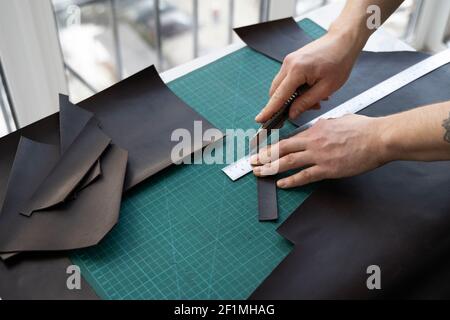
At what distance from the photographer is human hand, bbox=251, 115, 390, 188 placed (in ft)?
4.31

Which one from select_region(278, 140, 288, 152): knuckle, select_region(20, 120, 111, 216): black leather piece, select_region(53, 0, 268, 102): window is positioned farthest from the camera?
select_region(53, 0, 268, 102): window

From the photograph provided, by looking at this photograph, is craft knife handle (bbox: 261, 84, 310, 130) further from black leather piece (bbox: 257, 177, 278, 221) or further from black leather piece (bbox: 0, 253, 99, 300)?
black leather piece (bbox: 0, 253, 99, 300)

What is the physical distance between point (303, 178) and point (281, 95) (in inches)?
9.1

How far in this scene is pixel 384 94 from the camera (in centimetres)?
161

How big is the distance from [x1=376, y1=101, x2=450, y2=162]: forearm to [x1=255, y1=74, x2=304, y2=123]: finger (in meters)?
0.26

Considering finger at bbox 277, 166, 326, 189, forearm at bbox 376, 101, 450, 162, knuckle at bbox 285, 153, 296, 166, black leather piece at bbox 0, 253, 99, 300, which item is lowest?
black leather piece at bbox 0, 253, 99, 300

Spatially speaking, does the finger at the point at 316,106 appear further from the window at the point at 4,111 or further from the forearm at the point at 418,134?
the window at the point at 4,111

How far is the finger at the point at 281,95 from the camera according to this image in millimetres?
1454

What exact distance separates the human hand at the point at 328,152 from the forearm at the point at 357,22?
24cm

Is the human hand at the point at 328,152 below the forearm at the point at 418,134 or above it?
below

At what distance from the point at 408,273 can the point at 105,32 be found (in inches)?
65.8

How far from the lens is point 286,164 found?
138 centimetres

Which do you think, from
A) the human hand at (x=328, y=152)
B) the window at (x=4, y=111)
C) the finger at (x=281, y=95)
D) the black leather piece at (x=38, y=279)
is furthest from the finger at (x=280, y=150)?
the window at (x=4, y=111)

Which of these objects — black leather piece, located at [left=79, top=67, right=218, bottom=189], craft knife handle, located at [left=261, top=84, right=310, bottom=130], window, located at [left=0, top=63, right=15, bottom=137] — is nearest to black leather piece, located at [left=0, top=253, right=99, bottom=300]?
black leather piece, located at [left=79, top=67, right=218, bottom=189]
